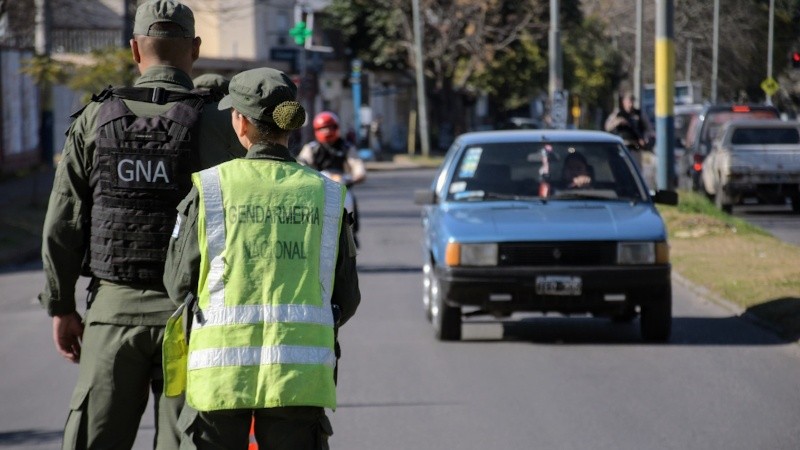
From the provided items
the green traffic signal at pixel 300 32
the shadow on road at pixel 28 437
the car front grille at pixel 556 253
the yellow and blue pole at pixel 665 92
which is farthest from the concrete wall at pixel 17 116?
the shadow on road at pixel 28 437

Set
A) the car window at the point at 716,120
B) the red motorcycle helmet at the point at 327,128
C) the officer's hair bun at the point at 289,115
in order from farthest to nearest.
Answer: the car window at the point at 716,120, the red motorcycle helmet at the point at 327,128, the officer's hair bun at the point at 289,115

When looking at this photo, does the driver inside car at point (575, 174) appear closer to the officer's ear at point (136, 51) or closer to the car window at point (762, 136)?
the officer's ear at point (136, 51)

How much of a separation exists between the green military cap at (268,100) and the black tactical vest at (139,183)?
49 cm

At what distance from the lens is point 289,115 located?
13.8 ft

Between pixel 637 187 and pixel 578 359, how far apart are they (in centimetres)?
209

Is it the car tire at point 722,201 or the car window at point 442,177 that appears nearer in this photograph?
the car window at point 442,177

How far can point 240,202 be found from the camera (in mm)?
4145

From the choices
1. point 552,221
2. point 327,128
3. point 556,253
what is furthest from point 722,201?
point 556,253

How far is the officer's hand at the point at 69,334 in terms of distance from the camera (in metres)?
4.89

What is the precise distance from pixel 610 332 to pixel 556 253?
1.36 m

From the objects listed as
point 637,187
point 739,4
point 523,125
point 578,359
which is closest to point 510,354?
point 578,359

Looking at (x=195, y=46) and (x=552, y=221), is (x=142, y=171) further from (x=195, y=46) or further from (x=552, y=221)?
(x=552, y=221)

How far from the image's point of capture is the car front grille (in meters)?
10.8

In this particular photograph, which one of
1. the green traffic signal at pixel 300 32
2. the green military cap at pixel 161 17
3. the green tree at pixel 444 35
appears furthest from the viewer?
the green tree at pixel 444 35
